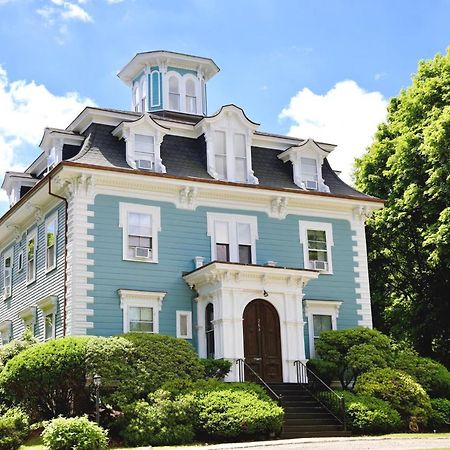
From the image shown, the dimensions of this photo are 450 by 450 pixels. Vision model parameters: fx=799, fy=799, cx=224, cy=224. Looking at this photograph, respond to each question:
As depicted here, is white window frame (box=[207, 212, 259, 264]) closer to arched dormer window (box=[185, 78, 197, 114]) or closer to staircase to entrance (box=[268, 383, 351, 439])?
staircase to entrance (box=[268, 383, 351, 439])

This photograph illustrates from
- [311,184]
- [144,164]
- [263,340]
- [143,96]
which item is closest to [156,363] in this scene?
[263,340]

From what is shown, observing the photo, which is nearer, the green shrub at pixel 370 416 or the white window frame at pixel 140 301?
the green shrub at pixel 370 416

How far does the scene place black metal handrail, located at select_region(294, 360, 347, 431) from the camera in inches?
910

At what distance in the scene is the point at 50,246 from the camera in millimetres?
27297

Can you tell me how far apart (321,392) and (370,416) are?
2.33 meters

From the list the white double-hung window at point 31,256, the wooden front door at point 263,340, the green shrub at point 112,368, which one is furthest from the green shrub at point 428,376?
the white double-hung window at point 31,256

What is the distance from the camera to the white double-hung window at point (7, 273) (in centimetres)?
3166

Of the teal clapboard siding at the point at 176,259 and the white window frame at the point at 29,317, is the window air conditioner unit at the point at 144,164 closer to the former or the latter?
the teal clapboard siding at the point at 176,259

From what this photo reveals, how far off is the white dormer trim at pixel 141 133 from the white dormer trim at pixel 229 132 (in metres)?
1.62

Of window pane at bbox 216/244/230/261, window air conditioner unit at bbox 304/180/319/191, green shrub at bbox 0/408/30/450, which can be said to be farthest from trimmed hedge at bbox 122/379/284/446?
window air conditioner unit at bbox 304/180/319/191

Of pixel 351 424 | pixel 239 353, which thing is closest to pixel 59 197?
pixel 239 353

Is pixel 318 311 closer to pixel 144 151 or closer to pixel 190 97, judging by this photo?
pixel 144 151

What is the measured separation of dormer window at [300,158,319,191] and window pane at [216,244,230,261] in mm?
4344

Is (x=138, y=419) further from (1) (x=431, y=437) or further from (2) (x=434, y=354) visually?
(2) (x=434, y=354)
